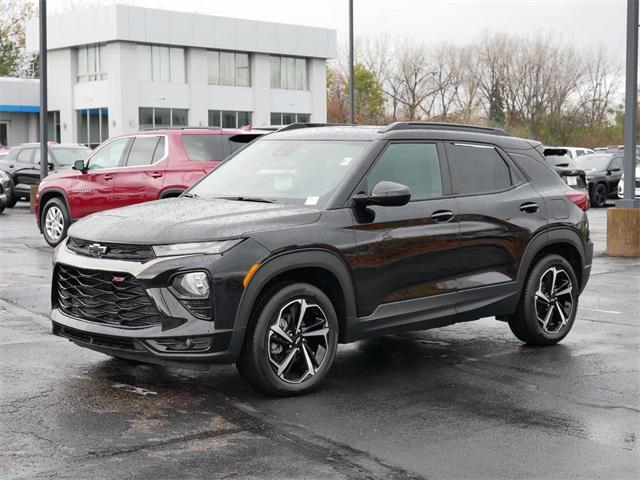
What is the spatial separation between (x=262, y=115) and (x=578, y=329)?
55948mm

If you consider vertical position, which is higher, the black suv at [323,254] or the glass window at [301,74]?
the glass window at [301,74]

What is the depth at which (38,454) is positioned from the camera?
16.7 feet

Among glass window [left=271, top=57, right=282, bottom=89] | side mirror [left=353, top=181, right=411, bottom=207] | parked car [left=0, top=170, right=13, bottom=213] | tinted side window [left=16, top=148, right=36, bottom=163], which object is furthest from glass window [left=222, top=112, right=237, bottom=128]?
side mirror [left=353, top=181, right=411, bottom=207]

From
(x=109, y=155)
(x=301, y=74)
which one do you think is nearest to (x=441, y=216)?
(x=109, y=155)

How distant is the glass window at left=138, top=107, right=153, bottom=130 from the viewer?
57375mm

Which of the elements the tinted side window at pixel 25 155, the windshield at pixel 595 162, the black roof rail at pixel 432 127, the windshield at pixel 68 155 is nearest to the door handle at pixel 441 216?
the black roof rail at pixel 432 127

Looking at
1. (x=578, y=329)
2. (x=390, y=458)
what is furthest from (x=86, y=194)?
(x=390, y=458)

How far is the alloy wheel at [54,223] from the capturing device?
16031 mm

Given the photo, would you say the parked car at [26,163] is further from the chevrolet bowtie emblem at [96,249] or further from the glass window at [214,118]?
the glass window at [214,118]

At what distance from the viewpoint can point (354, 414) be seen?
5949 mm

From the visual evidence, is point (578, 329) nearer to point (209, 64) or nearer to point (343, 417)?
point (343, 417)

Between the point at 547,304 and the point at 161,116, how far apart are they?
172ft

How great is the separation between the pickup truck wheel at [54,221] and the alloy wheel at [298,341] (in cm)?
1024

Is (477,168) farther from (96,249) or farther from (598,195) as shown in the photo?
(598,195)
